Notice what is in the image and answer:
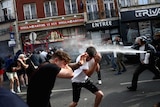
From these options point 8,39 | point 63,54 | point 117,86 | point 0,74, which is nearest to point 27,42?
point 8,39

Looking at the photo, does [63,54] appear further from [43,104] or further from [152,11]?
[152,11]

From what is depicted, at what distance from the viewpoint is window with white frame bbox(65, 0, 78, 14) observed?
1030 inches

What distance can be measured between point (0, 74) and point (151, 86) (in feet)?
22.8

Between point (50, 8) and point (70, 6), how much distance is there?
182 centimetres

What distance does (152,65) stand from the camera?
8.07m

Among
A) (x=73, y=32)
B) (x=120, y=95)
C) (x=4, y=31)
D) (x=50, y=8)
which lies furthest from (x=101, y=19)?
(x=120, y=95)

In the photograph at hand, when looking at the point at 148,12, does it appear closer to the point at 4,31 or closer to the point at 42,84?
the point at 4,31

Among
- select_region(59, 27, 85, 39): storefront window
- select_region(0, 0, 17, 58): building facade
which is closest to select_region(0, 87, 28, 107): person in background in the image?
select_region(59, 27, 85, 39): storefront window

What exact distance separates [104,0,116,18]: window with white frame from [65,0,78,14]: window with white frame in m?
2.70

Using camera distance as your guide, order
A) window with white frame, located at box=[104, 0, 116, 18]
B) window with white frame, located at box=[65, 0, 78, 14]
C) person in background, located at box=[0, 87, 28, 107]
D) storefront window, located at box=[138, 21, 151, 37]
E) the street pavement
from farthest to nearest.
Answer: window with white frame, located at box=[65, 0, 78, 14] < window with white frame, located at box=[104, 0, 116, 18] < storefront window, located at box=[138, 21, 151, 37] < the street pavement < person in background, located at box=[0, 87, 28, 107]

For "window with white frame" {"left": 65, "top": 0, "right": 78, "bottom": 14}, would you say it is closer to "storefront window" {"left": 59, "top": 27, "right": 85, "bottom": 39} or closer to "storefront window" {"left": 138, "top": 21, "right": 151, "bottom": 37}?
"storefront window" {"left": 59, "top": 27, "right": 85, "bottom": 39}

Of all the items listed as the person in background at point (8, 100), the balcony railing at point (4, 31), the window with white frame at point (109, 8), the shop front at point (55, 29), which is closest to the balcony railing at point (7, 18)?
the balcony railing at point (4, 31)

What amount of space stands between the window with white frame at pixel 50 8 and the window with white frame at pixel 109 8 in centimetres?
452

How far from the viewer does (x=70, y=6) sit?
2627cm
